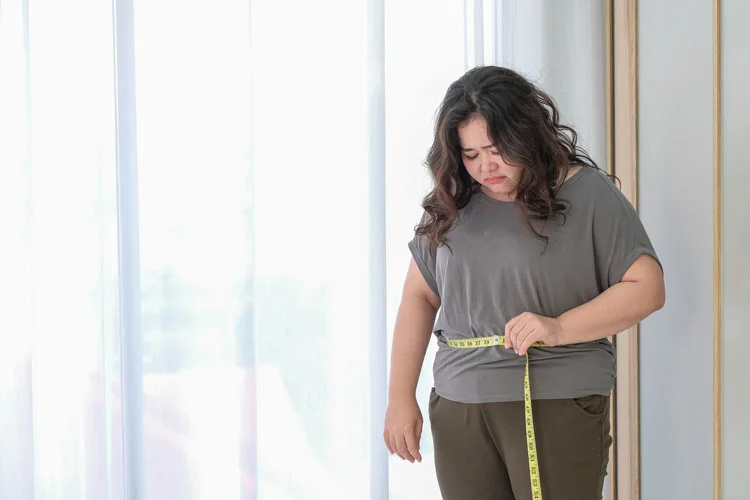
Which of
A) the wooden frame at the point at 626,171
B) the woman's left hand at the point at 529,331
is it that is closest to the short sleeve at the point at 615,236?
the woman's left hand at the point at 529,331

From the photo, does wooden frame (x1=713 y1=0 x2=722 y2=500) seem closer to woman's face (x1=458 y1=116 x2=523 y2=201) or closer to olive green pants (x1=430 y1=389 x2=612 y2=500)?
olive green pants (x1=430 y1=389 x2=612 y2=500)

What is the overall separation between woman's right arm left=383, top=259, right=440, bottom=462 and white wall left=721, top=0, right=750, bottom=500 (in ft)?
2.08

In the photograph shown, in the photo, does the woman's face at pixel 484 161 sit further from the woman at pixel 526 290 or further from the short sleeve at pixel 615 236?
the short sleeve at pixel 615 236

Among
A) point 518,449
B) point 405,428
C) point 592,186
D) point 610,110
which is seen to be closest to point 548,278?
point 592,186

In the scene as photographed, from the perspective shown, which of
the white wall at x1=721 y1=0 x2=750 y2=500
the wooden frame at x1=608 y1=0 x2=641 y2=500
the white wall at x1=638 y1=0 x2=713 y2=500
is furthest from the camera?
the wooden frame at x1=608 y1=0 x2=641 y2=500

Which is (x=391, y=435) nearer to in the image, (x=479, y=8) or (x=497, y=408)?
(x=497, y=408)

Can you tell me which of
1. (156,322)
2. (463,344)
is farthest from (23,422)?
(463,344)

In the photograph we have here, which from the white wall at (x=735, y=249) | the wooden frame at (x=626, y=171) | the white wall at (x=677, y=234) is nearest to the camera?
the white wall at (x=735, y=249)

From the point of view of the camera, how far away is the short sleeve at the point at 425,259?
1.58 meters

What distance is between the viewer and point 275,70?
2.18m

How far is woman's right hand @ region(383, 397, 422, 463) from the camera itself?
5.02ft

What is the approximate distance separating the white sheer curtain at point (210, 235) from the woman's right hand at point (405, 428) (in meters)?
0.66

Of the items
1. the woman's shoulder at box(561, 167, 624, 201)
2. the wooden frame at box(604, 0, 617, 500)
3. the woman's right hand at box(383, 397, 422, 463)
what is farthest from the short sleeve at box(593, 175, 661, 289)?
the wooden frame at box(604, 0, 617, 500)

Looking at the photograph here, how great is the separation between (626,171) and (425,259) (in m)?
0.81
